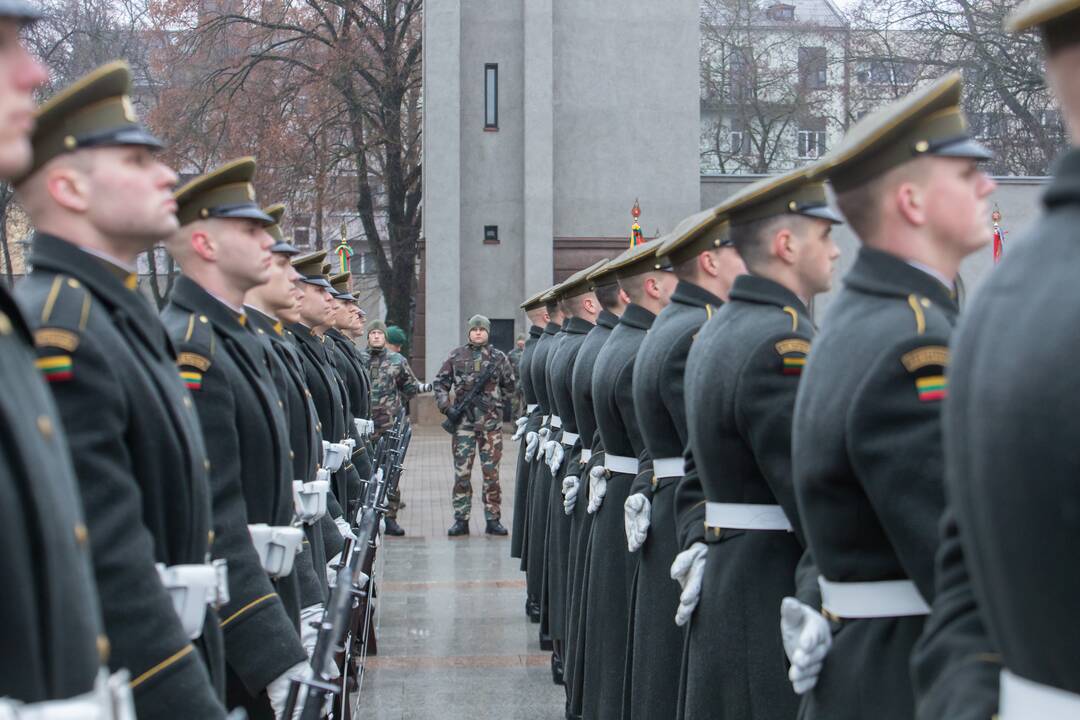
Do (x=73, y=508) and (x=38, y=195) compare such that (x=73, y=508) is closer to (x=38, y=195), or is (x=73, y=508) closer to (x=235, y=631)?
(x=38, y=195)

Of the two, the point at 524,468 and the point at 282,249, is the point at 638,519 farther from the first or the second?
Result: the point at 524,468

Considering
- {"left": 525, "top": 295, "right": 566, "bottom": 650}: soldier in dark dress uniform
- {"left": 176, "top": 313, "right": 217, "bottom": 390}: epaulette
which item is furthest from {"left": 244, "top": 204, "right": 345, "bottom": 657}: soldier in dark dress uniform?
{"left": 525, "top": 295, "right": 566, "bottom": 650}: soldier in dark dress uniform

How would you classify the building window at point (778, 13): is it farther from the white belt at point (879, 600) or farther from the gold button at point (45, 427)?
the gold button at point (45, 427)

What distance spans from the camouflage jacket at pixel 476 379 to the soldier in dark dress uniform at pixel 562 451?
12.1ft

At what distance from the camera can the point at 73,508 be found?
2.38m

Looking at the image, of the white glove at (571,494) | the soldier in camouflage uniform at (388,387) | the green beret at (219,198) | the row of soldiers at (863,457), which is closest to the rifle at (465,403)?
the soldier in camouflage uniform at (388,387)

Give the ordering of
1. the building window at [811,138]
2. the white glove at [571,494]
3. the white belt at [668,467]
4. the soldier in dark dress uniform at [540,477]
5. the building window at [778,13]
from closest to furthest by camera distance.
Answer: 1. the white belt at [668,467]
2. the white glove at [571,494]
3. the soldier in dark dress uniform at [540,477]
4. the building window at [811,138]
5. the building window at [778,13]

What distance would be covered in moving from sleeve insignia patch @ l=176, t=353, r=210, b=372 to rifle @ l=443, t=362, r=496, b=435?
9850mm

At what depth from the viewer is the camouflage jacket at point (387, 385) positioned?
1474 centimetres

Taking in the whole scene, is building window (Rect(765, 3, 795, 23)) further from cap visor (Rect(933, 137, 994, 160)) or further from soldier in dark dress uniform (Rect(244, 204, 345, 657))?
cap visor (Rect(933, 137, 994, 160))

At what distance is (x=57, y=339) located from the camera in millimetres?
3115

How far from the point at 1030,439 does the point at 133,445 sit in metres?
1.95

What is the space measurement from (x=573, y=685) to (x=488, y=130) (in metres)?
21.6

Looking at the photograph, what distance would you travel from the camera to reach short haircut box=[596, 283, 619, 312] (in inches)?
328
